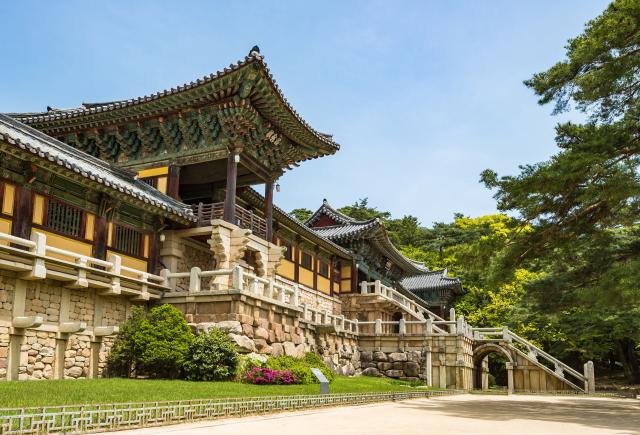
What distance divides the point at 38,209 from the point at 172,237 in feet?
19.9

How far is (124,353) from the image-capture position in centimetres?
1775

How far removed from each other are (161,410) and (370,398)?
865cm

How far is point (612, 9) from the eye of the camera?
16125 millimetres

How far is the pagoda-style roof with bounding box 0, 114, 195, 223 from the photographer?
50.6ft

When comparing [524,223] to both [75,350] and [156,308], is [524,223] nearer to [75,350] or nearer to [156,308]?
[156,308]

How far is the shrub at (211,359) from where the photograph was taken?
17.5 metres

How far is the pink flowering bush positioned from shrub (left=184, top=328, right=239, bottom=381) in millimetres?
594

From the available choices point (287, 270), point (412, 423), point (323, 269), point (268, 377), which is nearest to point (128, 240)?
point (268, 377)

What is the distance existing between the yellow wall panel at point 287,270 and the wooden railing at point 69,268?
36.6ft

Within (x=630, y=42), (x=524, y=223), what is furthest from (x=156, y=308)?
(x=630, y=42)

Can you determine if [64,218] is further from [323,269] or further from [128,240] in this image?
[323,269]

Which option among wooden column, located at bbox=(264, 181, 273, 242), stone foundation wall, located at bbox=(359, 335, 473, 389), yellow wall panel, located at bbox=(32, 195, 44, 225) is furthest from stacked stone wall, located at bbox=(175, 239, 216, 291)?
stone foundation wall, located at bbox=(359, 335, 473, 389)

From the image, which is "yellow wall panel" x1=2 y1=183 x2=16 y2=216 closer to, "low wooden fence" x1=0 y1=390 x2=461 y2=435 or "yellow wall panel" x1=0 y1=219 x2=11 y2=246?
"yellow wall panel" x1=0 y1=219 x2=11 y2=246

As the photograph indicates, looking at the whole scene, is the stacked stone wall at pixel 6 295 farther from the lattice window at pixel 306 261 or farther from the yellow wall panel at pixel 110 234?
the lattice window at pixel 306 261
